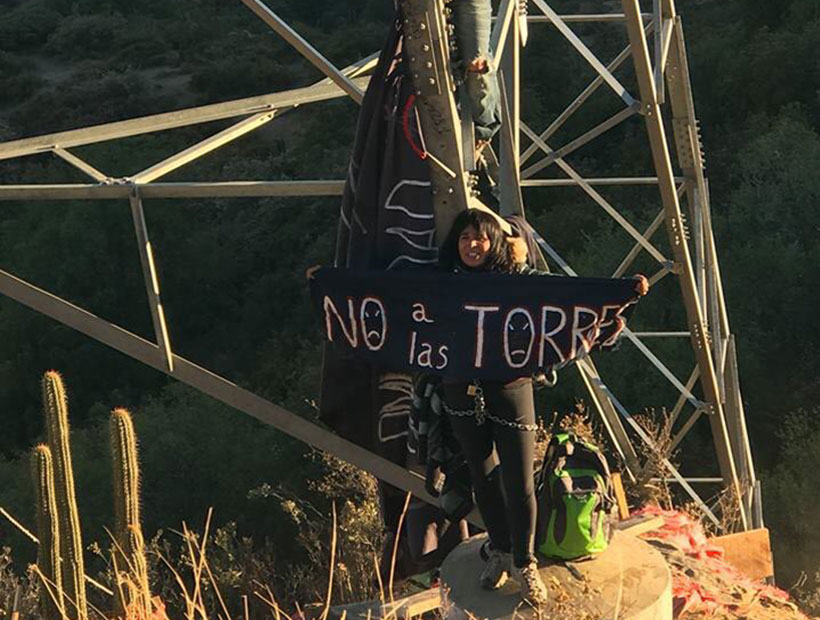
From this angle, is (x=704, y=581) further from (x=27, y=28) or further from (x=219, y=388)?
(x=27, y=28)

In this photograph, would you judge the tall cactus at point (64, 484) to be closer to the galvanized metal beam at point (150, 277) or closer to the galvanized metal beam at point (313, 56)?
the galvanized metal beam at point (150, 277)

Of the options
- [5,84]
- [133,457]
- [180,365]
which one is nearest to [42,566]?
[133,457]

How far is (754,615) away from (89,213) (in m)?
19.7

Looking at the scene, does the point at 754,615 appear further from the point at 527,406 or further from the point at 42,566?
the point at 42,566

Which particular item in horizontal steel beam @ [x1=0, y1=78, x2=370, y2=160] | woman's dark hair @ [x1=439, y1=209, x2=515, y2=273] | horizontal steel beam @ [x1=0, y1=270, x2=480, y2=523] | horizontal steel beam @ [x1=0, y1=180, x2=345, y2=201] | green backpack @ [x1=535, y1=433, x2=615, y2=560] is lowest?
green backpack @ [x1=535, y1=433, x2=615, y2=560]

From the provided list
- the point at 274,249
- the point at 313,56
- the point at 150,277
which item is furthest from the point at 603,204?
the point at 274,249

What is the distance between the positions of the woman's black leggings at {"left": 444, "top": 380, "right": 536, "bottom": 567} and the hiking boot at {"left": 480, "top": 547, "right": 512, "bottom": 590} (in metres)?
0.08

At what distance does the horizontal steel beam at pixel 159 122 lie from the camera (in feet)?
17.0

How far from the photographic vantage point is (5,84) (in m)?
31.3

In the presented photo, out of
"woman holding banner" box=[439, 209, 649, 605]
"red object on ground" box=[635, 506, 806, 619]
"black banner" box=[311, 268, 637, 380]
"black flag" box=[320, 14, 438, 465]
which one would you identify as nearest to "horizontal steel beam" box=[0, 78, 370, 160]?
"black flag" box=[320, 14, 438, 465]

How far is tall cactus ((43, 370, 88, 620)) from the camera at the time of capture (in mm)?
6078

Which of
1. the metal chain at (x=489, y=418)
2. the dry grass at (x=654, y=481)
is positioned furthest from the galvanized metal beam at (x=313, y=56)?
the dry grass at (x=654, y=481)

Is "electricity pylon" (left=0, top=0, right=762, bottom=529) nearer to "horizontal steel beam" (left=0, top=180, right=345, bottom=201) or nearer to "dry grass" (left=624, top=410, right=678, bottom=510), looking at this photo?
"horizontal steel beam" (left=0, top=180, right=345, bottom=201)

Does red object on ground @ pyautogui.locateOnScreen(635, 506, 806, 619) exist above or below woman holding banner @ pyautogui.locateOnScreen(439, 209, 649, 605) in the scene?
below
